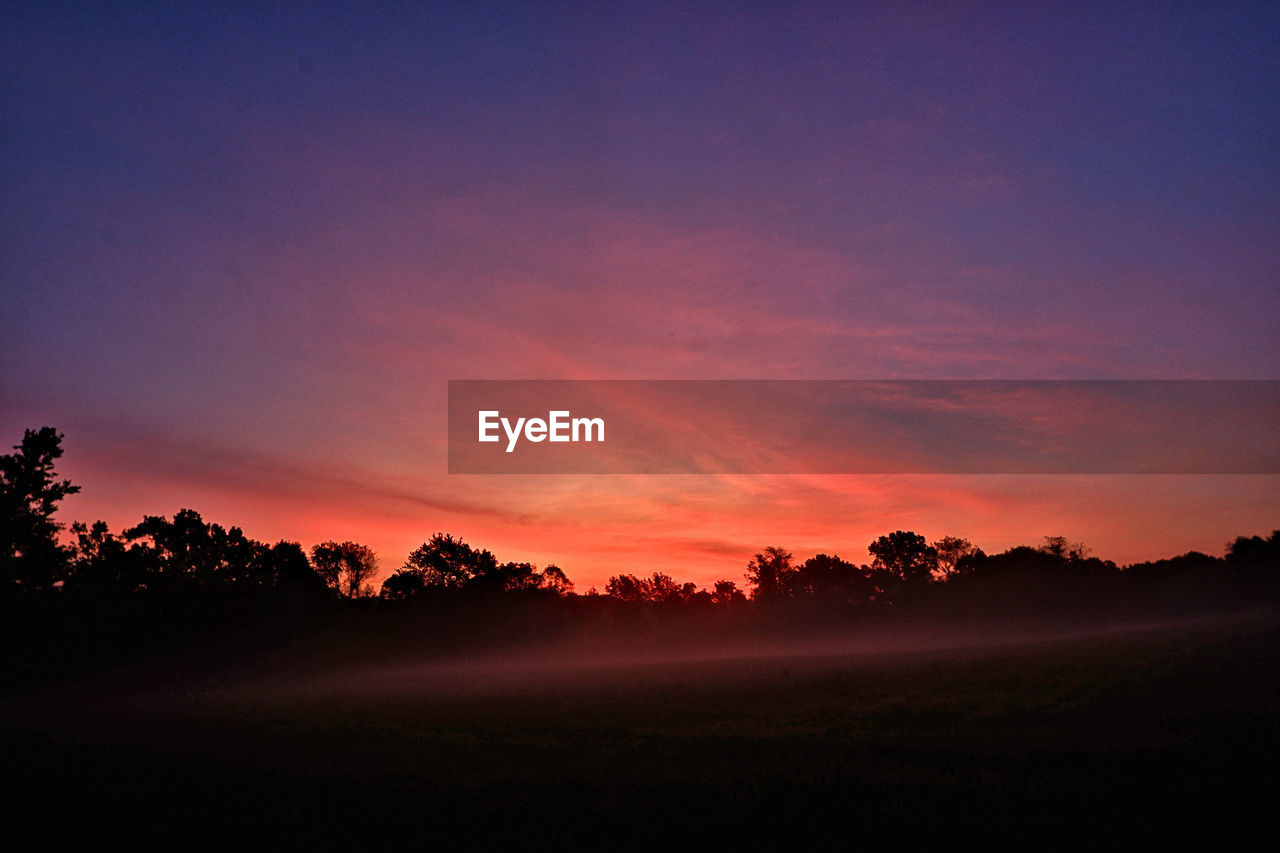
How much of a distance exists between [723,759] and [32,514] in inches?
2605

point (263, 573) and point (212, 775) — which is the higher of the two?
point (263, 573)

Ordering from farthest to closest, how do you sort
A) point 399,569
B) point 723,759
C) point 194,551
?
point 399,569 → point 194,551 → point 723,759

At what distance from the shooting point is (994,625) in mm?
99375

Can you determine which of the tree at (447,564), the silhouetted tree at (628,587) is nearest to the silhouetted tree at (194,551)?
the tree at (447,564)

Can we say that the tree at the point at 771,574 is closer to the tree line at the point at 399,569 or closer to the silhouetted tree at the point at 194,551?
the tree line at the point at 399,569

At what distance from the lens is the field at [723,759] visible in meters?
13.7

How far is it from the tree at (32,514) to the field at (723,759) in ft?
76.9

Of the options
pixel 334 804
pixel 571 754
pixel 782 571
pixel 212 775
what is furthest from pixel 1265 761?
pixel 782 571

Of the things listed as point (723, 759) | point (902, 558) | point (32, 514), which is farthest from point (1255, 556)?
point (32, 514)

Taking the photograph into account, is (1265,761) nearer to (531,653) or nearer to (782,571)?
(531,653)

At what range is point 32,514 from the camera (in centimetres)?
6144

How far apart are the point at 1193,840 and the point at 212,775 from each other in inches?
830

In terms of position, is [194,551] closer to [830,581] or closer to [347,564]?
[347,564]

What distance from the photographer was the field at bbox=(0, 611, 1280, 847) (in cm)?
1373
